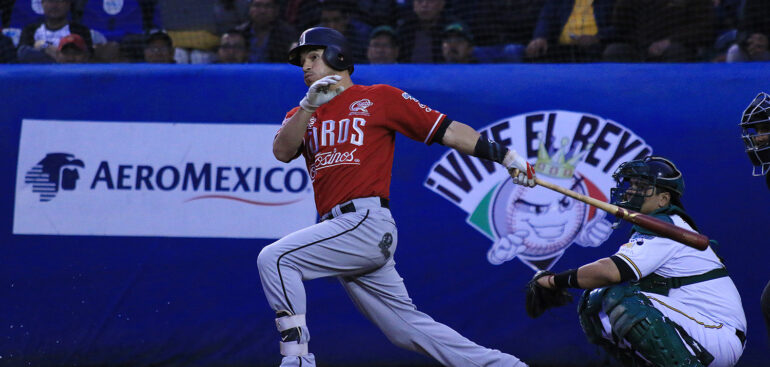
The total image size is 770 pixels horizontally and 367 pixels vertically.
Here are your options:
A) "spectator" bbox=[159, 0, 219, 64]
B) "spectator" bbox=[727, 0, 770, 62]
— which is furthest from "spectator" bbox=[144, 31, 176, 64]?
"spectator" bbox=[727, 0, 770, 62]

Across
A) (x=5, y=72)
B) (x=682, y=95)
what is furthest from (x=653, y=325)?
(x=5, y=72)

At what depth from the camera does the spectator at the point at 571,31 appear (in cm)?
664

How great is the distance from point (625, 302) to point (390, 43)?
3.51m

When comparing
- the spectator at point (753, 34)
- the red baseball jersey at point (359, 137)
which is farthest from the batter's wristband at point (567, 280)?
the spectator at point (753, 34)

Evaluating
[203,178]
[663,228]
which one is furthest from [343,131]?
[203,178]

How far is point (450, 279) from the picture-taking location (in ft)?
18.4

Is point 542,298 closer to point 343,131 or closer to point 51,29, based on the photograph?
point 343,131

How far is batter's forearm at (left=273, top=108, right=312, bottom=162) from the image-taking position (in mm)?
3891

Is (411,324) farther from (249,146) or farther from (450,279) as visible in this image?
(249,146)

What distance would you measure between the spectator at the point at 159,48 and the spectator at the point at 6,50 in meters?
1.15

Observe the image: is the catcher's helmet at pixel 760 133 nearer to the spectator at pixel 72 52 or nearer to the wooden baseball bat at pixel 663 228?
the wooden baseball bat at pixel 663 228

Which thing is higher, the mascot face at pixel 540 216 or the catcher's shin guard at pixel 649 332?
the mascot face at pixel 540 216

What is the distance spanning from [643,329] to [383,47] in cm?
365

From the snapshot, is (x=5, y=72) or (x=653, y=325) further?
(x=5, y=72)
